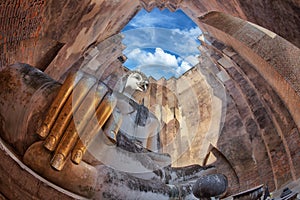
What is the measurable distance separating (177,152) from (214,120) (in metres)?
1.74

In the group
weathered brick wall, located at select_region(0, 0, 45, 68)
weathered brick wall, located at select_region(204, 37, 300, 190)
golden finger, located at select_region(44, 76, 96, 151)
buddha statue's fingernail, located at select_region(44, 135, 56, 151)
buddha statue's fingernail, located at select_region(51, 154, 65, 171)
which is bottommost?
buddha statue's fingernail, located at select_region(51, 154, 65, 171)

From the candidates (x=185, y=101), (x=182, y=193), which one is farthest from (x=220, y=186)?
(x=185, y=101)

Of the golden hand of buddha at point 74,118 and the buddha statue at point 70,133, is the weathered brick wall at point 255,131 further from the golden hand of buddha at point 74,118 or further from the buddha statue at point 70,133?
the golden hand of buddha at point 74,118

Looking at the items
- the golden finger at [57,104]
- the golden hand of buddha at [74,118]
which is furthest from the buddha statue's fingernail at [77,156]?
the golden finger at [57,104]

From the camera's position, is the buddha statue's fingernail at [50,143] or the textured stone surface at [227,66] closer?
the buddha statue's fingernail at [50,143]

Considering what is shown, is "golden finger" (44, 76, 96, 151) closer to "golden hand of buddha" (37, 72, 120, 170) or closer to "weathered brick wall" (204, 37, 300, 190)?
"golden hand of buddha" (37, 72, 120, 170)

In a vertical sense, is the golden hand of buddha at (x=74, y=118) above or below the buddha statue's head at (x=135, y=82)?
below

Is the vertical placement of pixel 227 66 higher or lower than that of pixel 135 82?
higher

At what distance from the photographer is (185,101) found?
10.5 m

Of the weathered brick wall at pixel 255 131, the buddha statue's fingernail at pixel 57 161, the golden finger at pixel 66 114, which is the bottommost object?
the buddha statue's fingernail at pixel 57 161

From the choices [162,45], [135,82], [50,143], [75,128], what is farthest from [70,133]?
[135,82]

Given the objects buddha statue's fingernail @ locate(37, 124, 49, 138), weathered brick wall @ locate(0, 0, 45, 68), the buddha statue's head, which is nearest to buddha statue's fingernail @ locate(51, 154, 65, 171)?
buddha statue's fingernail @ locate(37, 124, 49, 138)

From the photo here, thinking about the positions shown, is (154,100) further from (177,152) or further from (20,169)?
(20,169)

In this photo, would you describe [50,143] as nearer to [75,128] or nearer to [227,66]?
[75,128]
